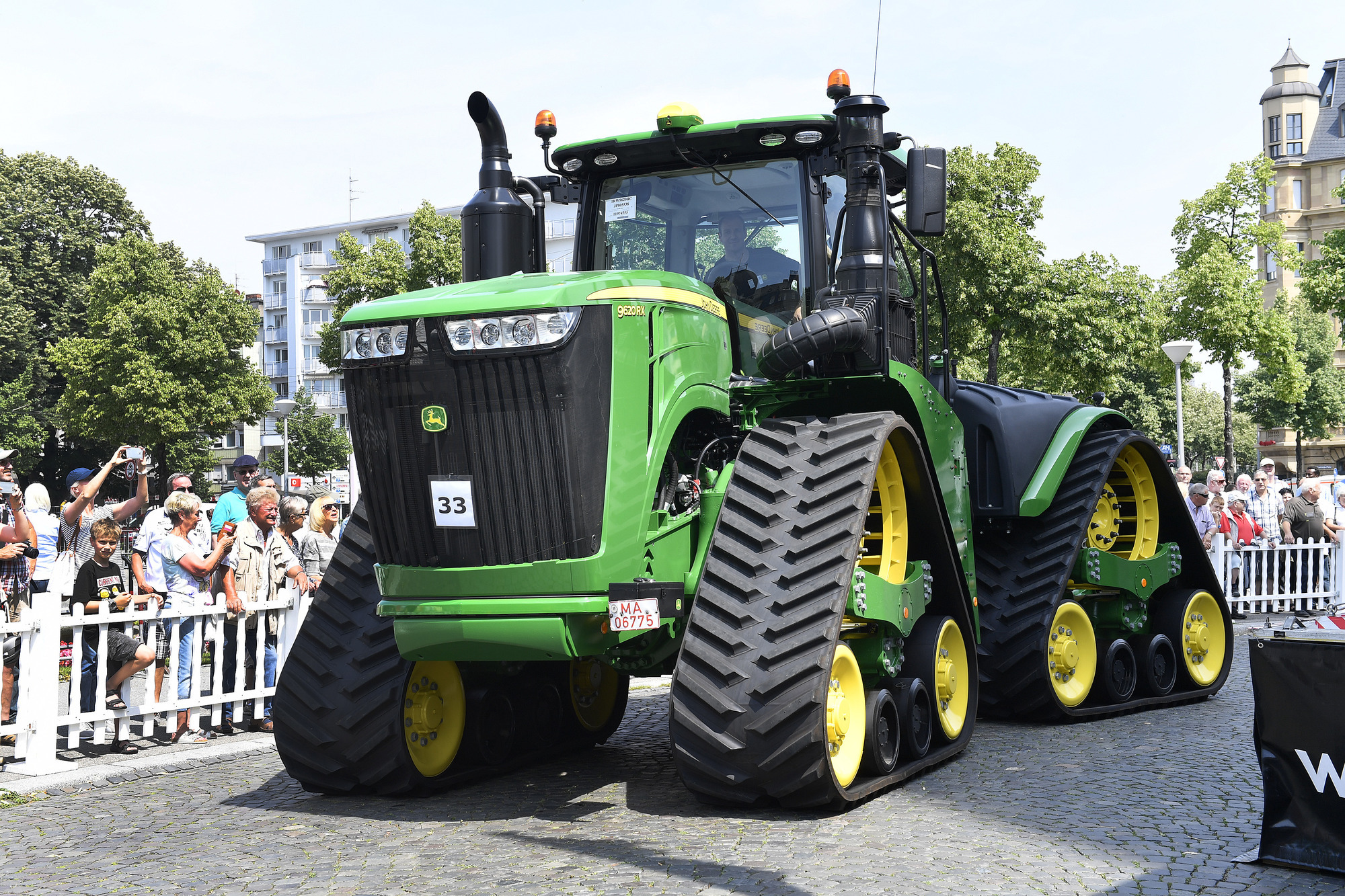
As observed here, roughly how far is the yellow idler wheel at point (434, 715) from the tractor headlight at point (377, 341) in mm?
1590

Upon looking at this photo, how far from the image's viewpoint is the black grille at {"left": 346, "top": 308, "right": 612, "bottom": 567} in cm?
555

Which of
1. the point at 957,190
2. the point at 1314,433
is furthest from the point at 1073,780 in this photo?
the point at 1314,433

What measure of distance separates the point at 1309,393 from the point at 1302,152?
4366 cm

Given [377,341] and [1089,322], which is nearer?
[377,341]

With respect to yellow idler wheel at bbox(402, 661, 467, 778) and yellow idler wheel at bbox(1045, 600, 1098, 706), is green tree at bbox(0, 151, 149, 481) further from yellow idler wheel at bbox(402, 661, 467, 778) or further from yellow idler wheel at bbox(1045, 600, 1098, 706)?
yellow idler wheel at bbox(1045, 600, 1098, 706)

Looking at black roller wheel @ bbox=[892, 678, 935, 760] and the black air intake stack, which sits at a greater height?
the black air intake stack

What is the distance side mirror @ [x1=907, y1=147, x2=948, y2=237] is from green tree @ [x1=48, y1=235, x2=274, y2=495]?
43.6 meters

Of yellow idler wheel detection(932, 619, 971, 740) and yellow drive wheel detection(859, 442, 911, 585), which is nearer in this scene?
yellow drive wheel detection(859, 442, 911, 585)

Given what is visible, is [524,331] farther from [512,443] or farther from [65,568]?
[65,568]

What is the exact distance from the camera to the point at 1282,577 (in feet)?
57.7

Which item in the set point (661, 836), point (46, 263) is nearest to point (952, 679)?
point (661, 836)

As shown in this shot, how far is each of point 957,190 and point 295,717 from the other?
101 ft

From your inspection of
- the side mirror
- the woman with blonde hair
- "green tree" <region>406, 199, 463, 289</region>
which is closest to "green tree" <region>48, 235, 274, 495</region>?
"green tree" <region>406, 199, 463, 289</region>

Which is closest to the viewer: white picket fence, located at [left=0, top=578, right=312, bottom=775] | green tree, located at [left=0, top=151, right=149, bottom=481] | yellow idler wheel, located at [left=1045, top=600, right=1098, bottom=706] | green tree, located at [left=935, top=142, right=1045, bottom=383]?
white picket fence, located at [left=0, top=578, right=312, bottom=775]
